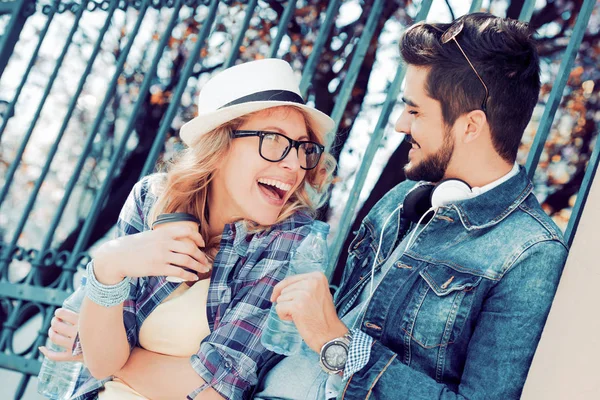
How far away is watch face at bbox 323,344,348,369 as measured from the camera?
2.18 m

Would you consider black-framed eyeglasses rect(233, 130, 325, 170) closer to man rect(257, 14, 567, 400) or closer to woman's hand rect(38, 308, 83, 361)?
man rect(257, 14, 567, 400)

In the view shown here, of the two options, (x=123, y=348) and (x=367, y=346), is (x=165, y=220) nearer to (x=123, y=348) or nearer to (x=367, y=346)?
(x=123, y=348)

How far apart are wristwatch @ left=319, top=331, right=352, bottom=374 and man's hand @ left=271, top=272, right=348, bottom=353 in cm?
2

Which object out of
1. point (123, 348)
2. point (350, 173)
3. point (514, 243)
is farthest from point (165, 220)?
point (350, 173)

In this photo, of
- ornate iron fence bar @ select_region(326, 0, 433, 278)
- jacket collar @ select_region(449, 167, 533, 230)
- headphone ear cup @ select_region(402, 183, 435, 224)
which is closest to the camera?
jacket collar @ select_region(449, 167, 533, 230)

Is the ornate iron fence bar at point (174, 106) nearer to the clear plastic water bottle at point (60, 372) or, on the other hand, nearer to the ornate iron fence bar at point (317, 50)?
the ornate iron fence bar at point (317, 50)

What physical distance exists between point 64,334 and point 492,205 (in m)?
1.84

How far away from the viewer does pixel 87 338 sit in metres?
2.61

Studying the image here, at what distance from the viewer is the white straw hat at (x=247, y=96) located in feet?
9.27

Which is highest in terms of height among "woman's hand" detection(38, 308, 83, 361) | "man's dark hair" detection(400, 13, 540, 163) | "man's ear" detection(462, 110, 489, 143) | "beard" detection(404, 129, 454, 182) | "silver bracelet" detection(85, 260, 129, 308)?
"man's dark hair" detection(400, 13, 540, 163)

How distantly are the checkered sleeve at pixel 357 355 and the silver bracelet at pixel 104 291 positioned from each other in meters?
0.92

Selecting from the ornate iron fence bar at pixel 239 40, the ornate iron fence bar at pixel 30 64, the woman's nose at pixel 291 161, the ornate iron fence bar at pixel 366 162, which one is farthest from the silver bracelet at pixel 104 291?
the ornate iron fence bar at pixel 30 64

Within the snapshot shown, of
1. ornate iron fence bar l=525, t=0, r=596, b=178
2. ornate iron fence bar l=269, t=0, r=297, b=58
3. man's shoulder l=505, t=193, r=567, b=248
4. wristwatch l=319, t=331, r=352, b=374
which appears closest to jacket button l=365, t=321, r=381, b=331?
wristwatch l=319, t=331, r=352, b=374

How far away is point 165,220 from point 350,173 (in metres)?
4.31
